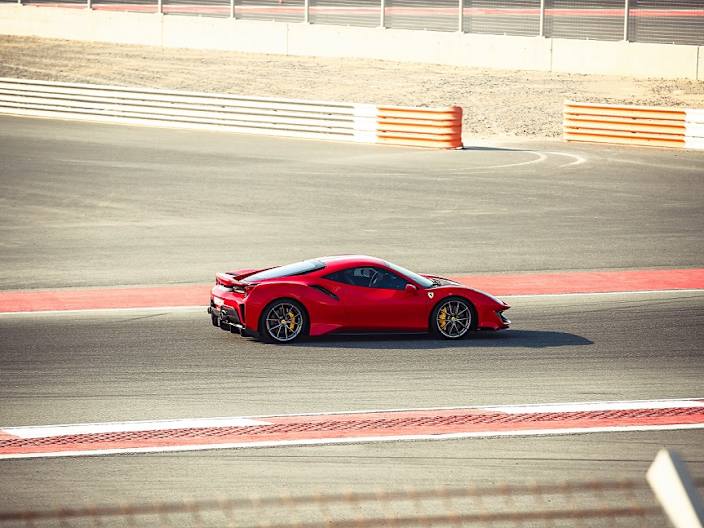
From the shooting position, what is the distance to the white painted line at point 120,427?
1123 centimetres

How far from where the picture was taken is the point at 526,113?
4091 centimetres

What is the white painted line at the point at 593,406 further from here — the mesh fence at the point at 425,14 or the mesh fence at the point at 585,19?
the mesh fence at the point at 425,14

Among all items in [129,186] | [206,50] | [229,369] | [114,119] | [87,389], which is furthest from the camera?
[206,50]

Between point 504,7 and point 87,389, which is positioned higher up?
point 504,7

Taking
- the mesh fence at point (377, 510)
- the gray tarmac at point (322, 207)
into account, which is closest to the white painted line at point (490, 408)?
the mesh fence at point (377, 510)

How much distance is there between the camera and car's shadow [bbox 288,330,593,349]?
1521 centimetres

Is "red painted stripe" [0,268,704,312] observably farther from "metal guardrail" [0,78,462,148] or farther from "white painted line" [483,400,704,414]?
"metal guardrail" [0,78,462,148]

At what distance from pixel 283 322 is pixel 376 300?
119 cm

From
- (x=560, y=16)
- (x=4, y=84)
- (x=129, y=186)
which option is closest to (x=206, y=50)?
(x=4, y=84)

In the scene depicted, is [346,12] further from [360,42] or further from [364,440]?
[364,440]

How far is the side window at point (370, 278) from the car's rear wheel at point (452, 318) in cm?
57

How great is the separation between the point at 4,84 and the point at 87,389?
102 ft

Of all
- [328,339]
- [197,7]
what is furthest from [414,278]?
[197,7]

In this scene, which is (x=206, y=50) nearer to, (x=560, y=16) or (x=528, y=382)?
(x=560, y=16)
